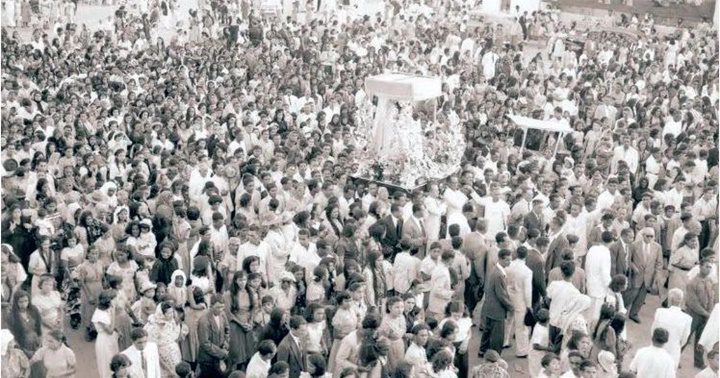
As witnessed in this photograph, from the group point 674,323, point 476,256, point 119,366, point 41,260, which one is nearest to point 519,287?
point 476,256

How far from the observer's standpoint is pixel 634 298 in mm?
8664

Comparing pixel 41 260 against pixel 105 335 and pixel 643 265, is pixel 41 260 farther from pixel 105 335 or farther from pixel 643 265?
pixel 643 265

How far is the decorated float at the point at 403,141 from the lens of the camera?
11672 mm

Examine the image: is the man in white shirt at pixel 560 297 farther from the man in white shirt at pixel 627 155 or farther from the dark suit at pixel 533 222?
the man in white shirt at pixel 627 155

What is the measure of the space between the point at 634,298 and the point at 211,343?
179 inches

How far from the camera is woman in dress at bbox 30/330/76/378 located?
19.7ft

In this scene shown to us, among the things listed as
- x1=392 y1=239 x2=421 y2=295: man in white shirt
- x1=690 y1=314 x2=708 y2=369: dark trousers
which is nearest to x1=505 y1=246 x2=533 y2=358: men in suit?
x1=392 y1=239 x2=421 y2=295: man in white shirt

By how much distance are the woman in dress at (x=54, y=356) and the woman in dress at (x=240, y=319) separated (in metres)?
1.23

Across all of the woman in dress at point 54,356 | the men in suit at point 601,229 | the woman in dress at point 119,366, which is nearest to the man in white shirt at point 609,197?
the men in suit at point 601,229

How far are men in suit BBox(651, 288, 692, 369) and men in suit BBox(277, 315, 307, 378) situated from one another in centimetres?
285

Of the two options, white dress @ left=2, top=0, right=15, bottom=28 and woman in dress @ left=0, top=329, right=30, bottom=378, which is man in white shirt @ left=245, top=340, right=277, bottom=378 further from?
white dress @ left=2, top=0, right=15, bottom=28

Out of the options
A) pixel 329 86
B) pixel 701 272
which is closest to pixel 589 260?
pixel 701 272

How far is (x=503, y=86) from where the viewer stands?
1608 centimetres

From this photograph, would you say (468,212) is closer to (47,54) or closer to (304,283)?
(304,283)
